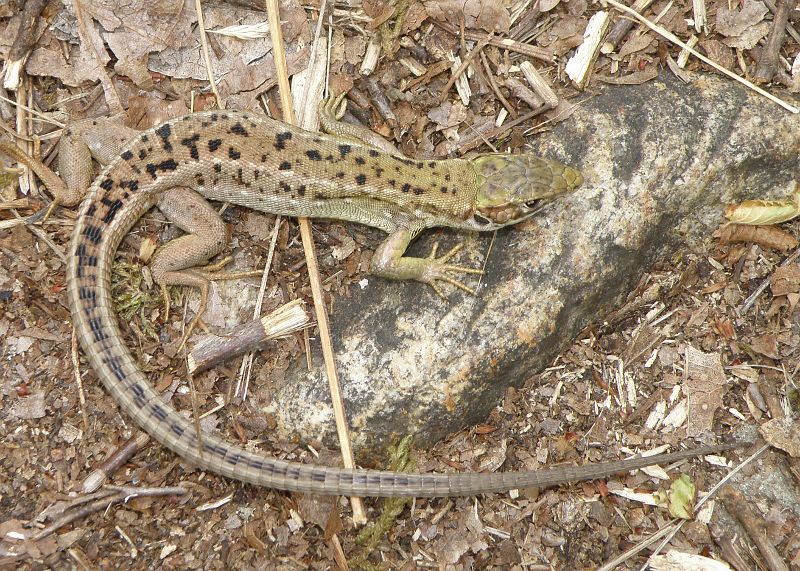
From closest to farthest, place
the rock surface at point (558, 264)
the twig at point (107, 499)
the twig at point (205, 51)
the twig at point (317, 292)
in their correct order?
1. the twig at point (107, 499)
2. the twig at point (317, 292)
3. the rock surface at point (558, 264)
4. the twig at point (205, 51)

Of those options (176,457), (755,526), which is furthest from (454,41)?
(755,526)

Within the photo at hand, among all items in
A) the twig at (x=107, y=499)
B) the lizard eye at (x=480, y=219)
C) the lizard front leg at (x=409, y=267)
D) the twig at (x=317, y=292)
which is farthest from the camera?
the lizard eye at (x=480, y=219)

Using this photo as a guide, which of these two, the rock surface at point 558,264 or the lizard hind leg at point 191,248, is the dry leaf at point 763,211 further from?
the lizard hind leg at point 191,248

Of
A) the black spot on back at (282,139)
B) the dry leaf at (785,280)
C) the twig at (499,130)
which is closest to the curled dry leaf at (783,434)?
the dry leaf at (785,280)

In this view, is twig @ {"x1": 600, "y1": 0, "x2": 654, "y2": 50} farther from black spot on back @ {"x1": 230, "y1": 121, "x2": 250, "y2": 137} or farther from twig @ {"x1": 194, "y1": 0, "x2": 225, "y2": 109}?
twig @ {"x1": 194, "y1": 0, "x2": 225, "y2": 109}

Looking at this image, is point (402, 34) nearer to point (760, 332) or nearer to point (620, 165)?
point (620, 165)

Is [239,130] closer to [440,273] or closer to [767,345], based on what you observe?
[440,273]

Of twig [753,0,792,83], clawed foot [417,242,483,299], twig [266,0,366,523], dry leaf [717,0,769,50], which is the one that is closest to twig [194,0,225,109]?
twig [266,0,366,523]
